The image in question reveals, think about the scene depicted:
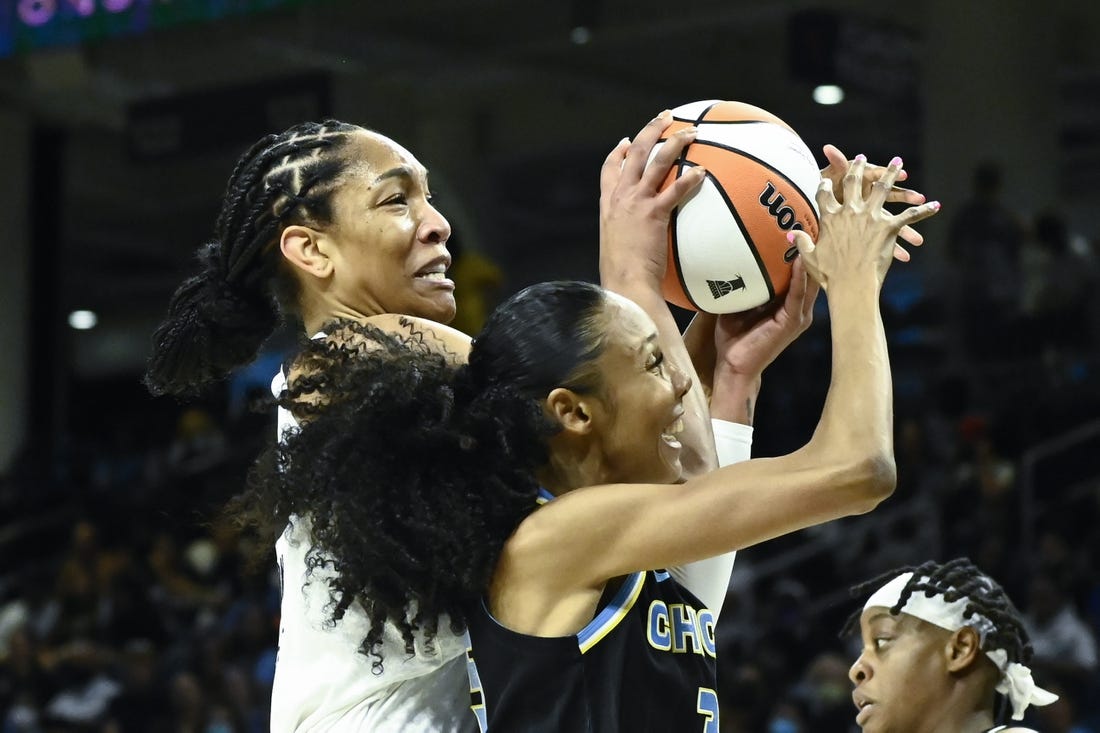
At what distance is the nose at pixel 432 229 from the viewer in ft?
8.45

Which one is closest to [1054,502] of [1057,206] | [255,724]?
[1057,206]

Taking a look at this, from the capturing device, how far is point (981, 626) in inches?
128

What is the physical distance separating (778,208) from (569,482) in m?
0.60

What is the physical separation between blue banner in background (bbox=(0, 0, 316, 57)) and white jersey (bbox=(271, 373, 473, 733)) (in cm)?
684

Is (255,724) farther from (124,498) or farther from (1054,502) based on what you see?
(1054,502)

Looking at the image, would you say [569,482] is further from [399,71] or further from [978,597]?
[399,71]

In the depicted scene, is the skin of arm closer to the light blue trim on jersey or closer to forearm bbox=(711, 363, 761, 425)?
the light blue trim on jersey

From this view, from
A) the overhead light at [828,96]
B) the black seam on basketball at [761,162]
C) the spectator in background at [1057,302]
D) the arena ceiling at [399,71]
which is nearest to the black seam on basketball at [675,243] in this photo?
the black seam on basketball at [761,162]

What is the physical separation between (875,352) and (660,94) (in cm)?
1161

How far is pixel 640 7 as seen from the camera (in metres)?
11.3

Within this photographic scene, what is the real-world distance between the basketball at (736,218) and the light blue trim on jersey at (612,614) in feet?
1.82

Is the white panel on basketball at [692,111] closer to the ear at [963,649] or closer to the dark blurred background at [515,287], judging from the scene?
the ear at [963,649]

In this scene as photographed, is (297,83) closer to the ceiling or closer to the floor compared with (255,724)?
closer to the ceiling

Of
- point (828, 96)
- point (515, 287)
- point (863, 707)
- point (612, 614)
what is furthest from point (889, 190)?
point (515, 287)
